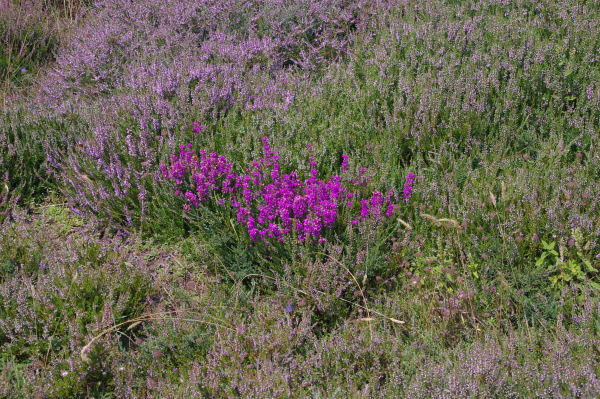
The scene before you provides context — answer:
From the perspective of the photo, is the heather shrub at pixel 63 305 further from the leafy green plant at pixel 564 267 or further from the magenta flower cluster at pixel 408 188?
the leafy green plant at pixel 564 267

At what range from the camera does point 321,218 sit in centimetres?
300

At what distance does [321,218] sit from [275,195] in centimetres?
30

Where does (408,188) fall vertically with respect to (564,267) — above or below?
above

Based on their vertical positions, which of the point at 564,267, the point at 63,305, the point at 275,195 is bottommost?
the point at 63,305

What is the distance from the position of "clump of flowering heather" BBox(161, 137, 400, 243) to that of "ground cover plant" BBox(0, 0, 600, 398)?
17 millimetres

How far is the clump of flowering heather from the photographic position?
297cm

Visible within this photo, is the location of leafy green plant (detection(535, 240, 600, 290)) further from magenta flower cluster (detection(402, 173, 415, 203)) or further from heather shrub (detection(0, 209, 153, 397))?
heather shrub (detection(0, 209, 153, 397))

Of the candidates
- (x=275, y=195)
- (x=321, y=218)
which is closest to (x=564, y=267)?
(x=321, y=218)

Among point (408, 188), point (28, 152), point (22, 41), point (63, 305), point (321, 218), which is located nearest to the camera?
point (63, 305)

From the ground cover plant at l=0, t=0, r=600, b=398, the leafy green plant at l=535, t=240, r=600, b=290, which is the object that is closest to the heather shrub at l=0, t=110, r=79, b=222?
the ground cover plant at l=0, t=0, r=600, b=398

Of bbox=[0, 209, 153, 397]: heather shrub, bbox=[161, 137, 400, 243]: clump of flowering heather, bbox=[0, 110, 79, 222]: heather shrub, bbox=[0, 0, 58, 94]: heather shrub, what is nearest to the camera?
bbox=[0, 209, 153, 397]: heather shrub

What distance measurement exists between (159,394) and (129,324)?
0.57 meters

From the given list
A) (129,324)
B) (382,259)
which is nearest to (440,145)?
(382,259)

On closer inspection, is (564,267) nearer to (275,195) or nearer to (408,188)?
(408,188)
